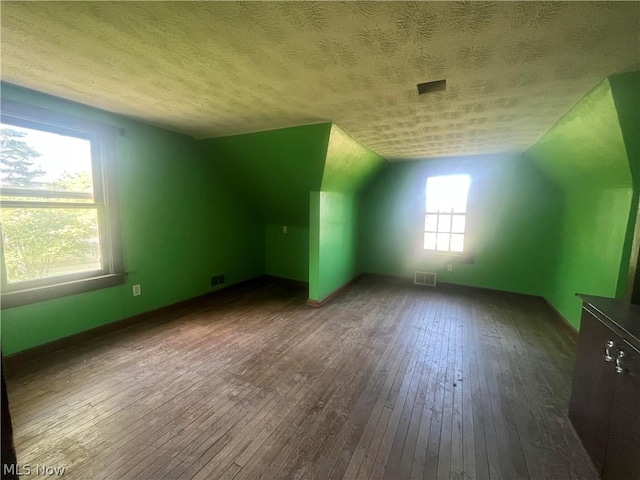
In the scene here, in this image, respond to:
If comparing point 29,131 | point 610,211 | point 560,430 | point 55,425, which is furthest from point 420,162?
point 55,425

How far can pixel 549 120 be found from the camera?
92.6 inches

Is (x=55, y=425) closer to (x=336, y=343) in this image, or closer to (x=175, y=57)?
(x=336, y=343)

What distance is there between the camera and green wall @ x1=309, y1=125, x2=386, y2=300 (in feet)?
10.4

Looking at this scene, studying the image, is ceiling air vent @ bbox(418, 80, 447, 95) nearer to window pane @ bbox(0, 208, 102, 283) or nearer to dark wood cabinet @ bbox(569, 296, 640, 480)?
dark wood cabinet @ bbox(569, 296, 640, 480)

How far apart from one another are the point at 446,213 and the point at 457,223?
251mm

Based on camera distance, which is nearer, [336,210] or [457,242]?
[336,210]

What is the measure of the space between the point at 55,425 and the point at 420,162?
5.17 meters

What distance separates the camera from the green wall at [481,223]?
380cm

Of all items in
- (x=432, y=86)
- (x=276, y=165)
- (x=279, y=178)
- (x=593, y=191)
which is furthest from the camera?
(x=279, y=178)

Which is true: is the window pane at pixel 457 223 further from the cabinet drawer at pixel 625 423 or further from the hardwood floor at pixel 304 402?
the cabinet drawer at pixel 625 423

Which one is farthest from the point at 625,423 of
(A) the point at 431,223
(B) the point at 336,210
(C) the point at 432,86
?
(A) the point at 431,223

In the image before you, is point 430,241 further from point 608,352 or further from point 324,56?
point 324,56

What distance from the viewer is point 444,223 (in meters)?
4.47

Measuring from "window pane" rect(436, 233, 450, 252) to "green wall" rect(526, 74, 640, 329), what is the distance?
1.46 metres
